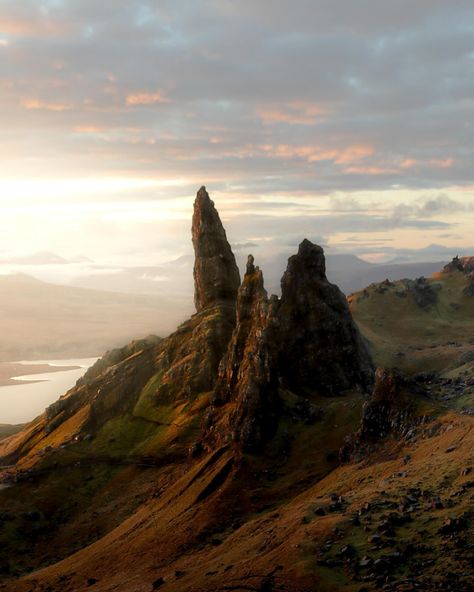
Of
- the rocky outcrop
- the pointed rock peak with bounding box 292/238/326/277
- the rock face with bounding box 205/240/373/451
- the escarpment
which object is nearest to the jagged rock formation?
the rocky outcrop

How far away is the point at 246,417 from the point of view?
8694cm

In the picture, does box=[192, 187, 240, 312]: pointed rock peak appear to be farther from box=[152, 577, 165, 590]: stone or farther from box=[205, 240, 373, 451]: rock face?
box=[152, 577, 165, 590]: stone

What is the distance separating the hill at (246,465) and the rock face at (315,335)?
0.26 meters

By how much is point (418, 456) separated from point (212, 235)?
93.5 m

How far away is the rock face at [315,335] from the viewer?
346 ft

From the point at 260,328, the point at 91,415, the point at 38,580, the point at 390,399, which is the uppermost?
the point at 260,328

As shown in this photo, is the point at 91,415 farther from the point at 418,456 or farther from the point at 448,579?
the point at 448,579

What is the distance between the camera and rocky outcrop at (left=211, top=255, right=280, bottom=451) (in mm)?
86500

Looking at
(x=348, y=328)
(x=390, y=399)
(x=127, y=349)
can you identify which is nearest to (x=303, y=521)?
(x=390, y=399)

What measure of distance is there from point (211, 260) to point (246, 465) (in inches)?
2707

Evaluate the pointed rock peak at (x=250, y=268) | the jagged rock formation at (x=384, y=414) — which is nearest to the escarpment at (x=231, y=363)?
the pointed rock peak at (x=250, y=268)

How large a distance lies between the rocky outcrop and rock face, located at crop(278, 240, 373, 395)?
274 inches

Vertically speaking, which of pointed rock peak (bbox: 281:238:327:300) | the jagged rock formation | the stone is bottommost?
the stone

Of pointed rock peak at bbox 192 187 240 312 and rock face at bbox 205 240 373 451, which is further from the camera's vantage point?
pointed rock peak at bbox 192 187 240 312
